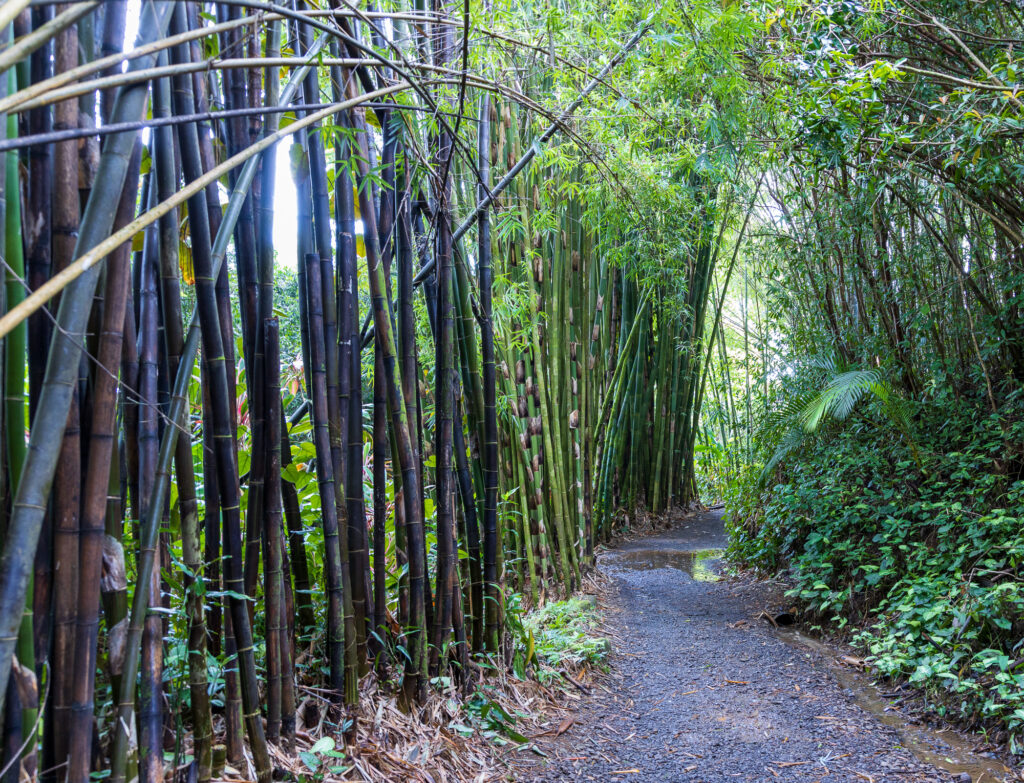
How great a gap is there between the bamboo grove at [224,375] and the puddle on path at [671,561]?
202 cm

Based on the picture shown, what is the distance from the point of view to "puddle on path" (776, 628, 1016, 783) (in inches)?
70.7

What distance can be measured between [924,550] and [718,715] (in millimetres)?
1163

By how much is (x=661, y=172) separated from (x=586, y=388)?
1.34 m

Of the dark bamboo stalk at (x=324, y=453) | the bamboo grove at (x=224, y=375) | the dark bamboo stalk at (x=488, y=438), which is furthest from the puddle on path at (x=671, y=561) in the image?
the dark bamboo stalk at (x=324, y=453)

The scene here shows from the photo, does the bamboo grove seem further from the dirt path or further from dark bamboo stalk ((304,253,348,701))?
the dirt path

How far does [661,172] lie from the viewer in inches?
117

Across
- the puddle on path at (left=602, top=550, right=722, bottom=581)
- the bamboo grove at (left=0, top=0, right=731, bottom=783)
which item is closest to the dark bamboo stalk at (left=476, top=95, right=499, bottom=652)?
the bamboo grove at (left=0, top=0, right=731, bottom=783)

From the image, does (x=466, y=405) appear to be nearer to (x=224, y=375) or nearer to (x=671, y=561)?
(x=224, y=375)

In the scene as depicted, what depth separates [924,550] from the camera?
2717 mm

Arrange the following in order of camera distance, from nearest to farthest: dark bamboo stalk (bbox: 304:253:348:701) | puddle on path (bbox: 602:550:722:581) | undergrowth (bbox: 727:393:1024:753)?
1. dark bamboo stalk (bbox: 304:253:348:701)
2. undergrowth (bbox: 727:393:1024:753)
3. puddle on path (bbox: 602:550:722:581)

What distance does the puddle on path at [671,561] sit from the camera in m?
4.24

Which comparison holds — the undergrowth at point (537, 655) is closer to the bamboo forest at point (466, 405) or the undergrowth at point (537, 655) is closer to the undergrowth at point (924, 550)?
the bamboo forest at point (466, 405)

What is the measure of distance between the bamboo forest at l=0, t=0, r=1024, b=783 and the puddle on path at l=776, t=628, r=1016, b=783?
2 cm

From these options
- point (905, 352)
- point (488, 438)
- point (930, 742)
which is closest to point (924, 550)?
point (930, 742)
